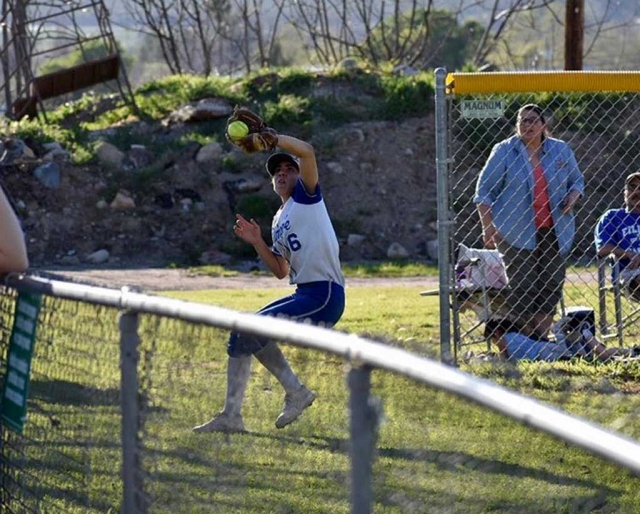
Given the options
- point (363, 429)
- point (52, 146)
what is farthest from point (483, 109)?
point (52, 146)

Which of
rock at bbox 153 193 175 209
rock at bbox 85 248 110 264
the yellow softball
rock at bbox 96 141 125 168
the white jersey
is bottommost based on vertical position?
rock at bbox 85 248 110 264

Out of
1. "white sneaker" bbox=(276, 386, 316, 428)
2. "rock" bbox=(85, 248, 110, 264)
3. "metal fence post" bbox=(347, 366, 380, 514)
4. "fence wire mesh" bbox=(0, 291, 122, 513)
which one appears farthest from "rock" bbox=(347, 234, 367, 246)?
"metal fence post" bbox=(347, 366, 380, 514)

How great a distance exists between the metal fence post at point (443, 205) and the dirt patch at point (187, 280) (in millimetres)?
6879

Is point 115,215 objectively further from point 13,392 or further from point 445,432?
point 445,432

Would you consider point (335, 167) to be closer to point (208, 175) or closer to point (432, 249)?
point (208, 175)

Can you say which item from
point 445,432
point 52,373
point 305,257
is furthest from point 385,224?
point 445,432

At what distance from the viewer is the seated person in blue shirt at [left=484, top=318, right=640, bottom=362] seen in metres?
8.65

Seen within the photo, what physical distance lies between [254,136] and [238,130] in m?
0.08

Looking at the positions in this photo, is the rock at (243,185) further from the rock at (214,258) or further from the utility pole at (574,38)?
the utility pole at (574,38)

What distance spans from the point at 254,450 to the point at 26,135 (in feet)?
58.3

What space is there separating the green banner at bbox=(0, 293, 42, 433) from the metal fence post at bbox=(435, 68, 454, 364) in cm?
435

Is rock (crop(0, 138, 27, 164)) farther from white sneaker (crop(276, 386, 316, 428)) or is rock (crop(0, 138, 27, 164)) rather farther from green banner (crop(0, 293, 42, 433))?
white sneaker (crop(276, 386, 316, 428))

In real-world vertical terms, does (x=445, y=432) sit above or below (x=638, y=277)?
above

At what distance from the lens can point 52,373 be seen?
4172 mm
